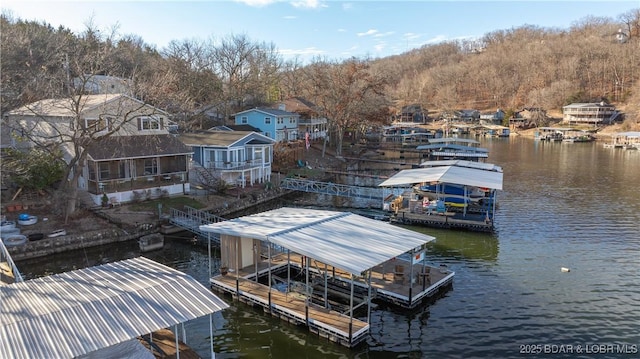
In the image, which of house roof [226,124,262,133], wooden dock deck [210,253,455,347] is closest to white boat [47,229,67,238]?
wooden dock deck [210,253,455,347]

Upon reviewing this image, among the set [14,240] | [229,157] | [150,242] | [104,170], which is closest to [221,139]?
[229,157]

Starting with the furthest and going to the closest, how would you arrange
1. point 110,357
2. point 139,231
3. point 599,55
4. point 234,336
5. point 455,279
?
point 599,55 < point 139,231 < point 455,279 < point 234,336 < point 110,357

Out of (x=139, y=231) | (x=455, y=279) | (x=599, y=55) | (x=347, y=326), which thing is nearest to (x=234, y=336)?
(x=347, y=326)

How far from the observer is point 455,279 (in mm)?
22281

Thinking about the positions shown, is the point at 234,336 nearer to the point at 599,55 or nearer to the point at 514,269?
the point at 514,269

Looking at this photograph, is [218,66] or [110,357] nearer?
[110,357]

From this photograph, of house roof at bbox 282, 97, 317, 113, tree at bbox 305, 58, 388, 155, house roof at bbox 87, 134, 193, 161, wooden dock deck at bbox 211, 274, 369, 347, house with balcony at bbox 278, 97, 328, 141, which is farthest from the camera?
house roof at bbox 282, 97, 317, 113

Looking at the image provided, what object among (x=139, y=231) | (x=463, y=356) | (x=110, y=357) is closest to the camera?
(x=110, y=357)

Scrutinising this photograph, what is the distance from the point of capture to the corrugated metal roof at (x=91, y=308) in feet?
32.4

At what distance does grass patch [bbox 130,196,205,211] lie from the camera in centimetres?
3121

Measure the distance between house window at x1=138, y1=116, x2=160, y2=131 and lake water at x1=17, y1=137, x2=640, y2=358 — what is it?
38.5ft

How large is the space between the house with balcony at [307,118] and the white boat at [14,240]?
45.2m

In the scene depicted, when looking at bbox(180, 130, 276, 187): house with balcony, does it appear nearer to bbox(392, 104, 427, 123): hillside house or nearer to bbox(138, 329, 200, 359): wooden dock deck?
bbox(138, 329, 200, 359): wooden dock deck

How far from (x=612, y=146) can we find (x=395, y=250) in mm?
81103
